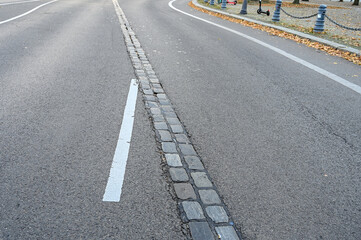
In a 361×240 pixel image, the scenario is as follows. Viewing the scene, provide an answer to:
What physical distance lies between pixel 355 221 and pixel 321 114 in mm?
2505

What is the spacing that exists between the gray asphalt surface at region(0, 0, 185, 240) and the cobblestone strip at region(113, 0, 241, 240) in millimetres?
120

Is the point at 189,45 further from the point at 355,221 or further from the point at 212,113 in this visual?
the point at 355,221

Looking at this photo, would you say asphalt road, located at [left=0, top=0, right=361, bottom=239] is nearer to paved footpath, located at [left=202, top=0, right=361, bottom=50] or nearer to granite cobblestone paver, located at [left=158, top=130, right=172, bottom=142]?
granite cobblestone paver, located at [left=158, top=130, right=172, bottom=142]

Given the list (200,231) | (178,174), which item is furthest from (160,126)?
(200,231)

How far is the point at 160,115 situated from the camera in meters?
4.83

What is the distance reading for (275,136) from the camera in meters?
4.30

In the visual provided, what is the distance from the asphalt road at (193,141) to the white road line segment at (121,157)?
2.6 inches

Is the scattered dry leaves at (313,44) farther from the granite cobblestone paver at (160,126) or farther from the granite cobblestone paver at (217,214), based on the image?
the granite cobblestone paver at (217,214)

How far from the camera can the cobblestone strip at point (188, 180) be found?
264 centimetres

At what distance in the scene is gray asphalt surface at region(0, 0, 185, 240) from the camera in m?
2.60

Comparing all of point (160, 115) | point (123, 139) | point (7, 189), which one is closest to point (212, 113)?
point (160, 115)

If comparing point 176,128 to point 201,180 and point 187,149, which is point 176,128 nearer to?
point 187,149

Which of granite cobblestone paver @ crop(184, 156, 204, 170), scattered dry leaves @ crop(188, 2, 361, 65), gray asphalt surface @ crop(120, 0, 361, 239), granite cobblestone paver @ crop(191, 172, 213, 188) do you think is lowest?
scattered dry leaves @ crop(188, 2, 361, 65)

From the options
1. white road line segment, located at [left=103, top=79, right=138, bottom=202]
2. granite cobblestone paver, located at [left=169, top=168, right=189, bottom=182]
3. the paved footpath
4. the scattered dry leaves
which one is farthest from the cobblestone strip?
the paved footpath
